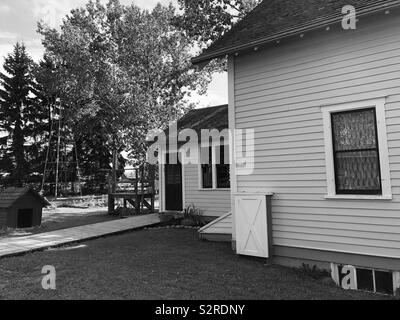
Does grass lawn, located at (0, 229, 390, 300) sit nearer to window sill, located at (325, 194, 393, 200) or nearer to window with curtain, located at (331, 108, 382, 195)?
window sill, located at (325, 194, 393, 200)

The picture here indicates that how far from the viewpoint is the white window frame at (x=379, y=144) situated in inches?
197

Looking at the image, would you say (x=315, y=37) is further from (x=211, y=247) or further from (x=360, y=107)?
(x=211, y=247)

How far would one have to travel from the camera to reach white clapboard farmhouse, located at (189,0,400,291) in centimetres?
505

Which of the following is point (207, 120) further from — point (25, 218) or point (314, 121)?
point (25, 218)

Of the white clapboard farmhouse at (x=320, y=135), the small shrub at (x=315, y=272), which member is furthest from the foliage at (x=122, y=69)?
the small shrub at (x=315, y=272)

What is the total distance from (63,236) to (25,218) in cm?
255

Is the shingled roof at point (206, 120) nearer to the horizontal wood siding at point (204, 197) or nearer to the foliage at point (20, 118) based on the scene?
the horizontal wood siding at point (204, 197)

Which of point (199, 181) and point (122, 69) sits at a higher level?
point (122, 69)

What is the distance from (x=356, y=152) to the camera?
539 centimetres

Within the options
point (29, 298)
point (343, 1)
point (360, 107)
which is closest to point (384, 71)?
point (360, 107)

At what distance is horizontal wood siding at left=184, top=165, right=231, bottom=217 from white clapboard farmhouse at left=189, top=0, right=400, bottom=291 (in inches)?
146

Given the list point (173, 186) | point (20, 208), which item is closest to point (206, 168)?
point (173, 186)

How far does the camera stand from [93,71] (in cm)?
2467

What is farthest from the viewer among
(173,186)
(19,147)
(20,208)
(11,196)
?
(19,147)
